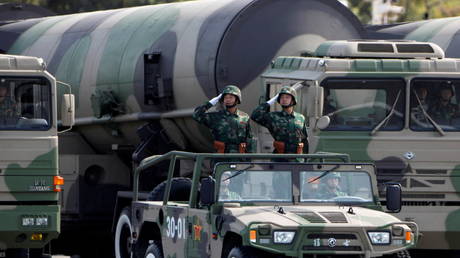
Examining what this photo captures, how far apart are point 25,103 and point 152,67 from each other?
1.92 metres

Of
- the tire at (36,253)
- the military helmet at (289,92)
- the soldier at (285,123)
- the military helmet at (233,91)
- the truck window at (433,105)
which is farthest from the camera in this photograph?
the tire at (36,253)

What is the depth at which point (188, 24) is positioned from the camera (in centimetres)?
1672

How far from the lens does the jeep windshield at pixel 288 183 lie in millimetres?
12016

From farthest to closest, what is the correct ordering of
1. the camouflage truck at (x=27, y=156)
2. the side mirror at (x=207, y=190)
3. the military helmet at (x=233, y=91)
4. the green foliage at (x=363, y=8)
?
the green foliage at (x=363, y=8) → the camouflage truck at (x=27, y=156) → the military helmet at (x=233, y=91) → the side mirror at (x=207, y=190)

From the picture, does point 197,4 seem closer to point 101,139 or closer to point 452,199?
point 101,139

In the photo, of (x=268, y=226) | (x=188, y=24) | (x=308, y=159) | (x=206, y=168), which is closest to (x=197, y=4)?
(x=188, y=24)

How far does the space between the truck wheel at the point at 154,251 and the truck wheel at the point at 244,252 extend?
2118 millimetres

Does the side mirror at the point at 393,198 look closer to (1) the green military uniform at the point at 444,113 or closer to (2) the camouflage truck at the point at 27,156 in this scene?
(1) the green military uniform at the point at 444,113

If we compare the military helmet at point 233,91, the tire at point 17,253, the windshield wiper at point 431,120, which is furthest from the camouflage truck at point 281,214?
the tire at point 17,253

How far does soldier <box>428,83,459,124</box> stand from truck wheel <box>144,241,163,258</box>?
3.59 meters

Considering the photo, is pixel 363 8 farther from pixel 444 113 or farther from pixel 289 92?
pixel 289 92

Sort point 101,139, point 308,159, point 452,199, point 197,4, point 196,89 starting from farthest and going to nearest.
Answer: point 101,139 → point 197,4 → point 196,89 → point 452,199 → point 308,159

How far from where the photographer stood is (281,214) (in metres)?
11.5

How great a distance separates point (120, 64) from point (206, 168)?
2883 millimetres
